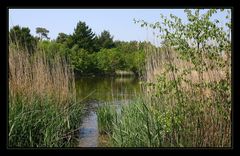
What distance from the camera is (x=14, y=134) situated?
3.24m

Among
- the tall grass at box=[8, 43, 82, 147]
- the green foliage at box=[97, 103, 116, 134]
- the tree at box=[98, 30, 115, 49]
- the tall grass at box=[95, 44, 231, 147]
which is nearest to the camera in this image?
the tall grass at box=[95, 44, 231, 147]

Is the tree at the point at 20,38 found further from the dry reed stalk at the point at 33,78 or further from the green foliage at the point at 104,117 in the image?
the green foliage at the point at 104,117

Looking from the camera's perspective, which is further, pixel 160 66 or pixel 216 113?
pixel 160 66

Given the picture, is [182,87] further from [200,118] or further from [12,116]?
[12,116]

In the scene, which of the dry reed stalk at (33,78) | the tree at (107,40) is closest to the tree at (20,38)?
the dry reed stalk at (33,78)

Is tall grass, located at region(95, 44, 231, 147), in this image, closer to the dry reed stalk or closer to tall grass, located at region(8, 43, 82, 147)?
tall grass, located at region(8, 43, 82, 147)

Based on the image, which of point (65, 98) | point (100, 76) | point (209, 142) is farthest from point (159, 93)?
point (100, 76)

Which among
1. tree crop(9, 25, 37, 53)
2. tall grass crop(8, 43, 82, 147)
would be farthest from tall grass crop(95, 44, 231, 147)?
tree crop(9, 25, 37, 53)

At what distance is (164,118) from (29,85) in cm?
171

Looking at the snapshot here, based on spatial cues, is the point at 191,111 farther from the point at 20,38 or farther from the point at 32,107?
the point at 20,38

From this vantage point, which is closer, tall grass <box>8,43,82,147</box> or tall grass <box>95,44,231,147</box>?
tall grass <box>95,44,231,147</box>

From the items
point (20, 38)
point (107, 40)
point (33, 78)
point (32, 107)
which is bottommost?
point (32, 107)

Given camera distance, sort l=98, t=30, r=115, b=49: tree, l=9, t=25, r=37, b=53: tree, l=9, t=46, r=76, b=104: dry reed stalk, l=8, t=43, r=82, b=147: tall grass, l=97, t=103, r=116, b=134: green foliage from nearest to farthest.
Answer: l=8, t=43, r=82, b=147: tall grass
l=9, t=46, r=76, b=104: dry reed stalk
l=9, t=25, r=37, b=53: tree
l=97, t=103, r=116, b=134: green foliage
l=98, t=30, r=115, b=49: tree

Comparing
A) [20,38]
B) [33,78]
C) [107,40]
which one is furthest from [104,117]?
[107,40]
